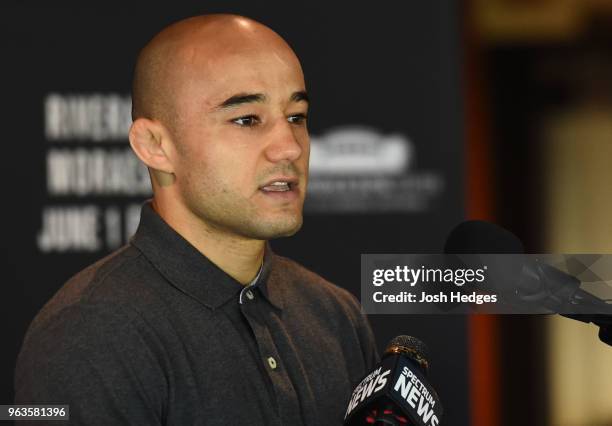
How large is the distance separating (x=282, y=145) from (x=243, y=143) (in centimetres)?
7

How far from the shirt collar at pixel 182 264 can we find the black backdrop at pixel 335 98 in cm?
119

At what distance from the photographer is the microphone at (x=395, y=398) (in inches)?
43.6

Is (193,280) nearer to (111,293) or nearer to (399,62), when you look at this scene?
(111,293)

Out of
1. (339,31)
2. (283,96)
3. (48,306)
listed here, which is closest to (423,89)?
(339,31)

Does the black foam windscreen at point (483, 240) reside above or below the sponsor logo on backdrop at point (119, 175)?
below

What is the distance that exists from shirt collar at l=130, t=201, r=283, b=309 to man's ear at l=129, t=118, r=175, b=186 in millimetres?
82

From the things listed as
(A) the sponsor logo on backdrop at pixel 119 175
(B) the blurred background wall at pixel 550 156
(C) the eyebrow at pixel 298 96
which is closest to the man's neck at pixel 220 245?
(C) the eyebrow at pixel 298 96

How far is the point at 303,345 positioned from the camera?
156 centimetres

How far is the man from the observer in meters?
1.29

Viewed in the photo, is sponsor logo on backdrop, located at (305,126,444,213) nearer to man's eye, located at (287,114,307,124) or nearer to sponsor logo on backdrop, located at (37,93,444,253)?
sponsor logo on backdrop, located at (37,93,444,253)

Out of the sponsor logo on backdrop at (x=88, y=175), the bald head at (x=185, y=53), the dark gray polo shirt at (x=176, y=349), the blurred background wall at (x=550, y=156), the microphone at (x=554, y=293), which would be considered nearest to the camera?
the microphone at (x=554, y=293)

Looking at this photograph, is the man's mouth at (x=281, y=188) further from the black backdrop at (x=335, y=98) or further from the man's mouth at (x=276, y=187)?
the black backdrop at (x=335, y=98)

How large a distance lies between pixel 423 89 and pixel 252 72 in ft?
4.19

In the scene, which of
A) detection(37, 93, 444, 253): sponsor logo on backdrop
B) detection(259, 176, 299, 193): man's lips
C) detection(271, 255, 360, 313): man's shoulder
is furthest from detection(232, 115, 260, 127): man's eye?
detection(37, 93, 444, 253): sponsor logo on backdrop
